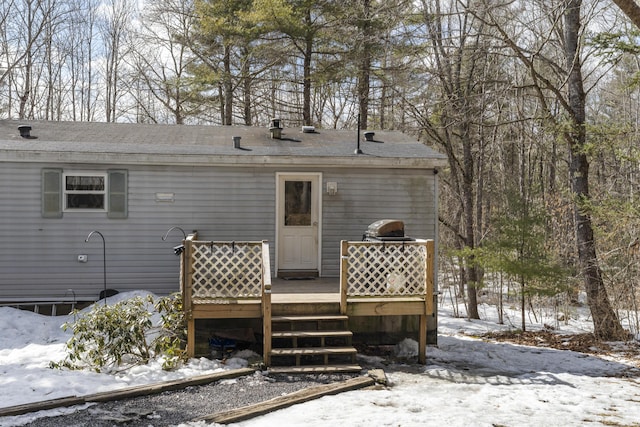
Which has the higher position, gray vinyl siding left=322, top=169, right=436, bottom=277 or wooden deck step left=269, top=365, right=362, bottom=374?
gray vinyl siding left=322, top=169, right=436, bottom=277

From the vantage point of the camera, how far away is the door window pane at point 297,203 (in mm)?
9312

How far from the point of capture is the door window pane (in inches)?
367

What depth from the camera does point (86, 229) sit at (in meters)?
8.83

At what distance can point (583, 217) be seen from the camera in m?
9.56

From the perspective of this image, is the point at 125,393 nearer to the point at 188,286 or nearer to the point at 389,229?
the point at 188,286

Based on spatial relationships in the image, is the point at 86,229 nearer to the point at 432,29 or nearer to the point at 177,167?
the point at 177,167

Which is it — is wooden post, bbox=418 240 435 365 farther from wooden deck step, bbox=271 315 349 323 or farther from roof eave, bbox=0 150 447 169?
roof eave, bbox=0 150 447 169

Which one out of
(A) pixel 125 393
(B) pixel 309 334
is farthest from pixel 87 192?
(B) pixel 309 334

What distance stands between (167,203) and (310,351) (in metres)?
4.05

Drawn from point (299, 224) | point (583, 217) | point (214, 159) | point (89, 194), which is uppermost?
point (214, 159)

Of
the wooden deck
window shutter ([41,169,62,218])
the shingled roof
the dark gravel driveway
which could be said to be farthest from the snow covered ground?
the shingled roof

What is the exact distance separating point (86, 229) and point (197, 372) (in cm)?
405

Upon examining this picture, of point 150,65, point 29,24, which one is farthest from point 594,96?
point 29,24

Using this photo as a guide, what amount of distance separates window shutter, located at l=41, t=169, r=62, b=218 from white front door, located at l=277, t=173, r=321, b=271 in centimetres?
382
